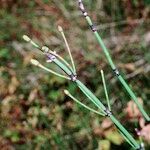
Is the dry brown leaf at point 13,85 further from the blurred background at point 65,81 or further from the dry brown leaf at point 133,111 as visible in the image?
the dry brown leaf at point 133,111

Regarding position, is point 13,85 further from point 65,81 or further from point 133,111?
point 133,111

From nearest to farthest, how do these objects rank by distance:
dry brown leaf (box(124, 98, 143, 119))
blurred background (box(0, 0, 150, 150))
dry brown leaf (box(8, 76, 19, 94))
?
dry brown leaf (box(124, 98, 143, 119)) → blurred background (box(0, 0, 150, 150)) → dry brown leaf (box(8, 76, 19, 94))

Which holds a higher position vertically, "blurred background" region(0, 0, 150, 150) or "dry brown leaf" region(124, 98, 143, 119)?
"blurred background" region(0, 0, 150, 150)

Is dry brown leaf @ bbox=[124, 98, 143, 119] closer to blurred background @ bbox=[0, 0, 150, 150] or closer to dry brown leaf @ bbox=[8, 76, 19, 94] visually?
blurred background @ bbox=[0, 0, 150, 150]

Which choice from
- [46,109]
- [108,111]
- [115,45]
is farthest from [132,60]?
[108,111]

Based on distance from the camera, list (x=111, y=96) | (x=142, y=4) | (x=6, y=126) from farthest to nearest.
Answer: (x=142, y=4) < (x=6, y=126) < (x=111, y=96)

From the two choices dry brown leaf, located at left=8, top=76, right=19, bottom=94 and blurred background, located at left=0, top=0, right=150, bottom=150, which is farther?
dry brown leaf, located at left=8, top=76, right=19, bottom=94

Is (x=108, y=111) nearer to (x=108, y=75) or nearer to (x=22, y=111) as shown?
(x=108, y=75)

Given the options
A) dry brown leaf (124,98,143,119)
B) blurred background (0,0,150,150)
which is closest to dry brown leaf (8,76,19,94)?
blurred background (0,0,150,150)

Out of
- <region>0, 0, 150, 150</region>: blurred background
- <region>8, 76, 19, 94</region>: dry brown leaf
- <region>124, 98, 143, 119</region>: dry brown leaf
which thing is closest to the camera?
<region>124, 98, 143, 119</region>: dry brown leaf
